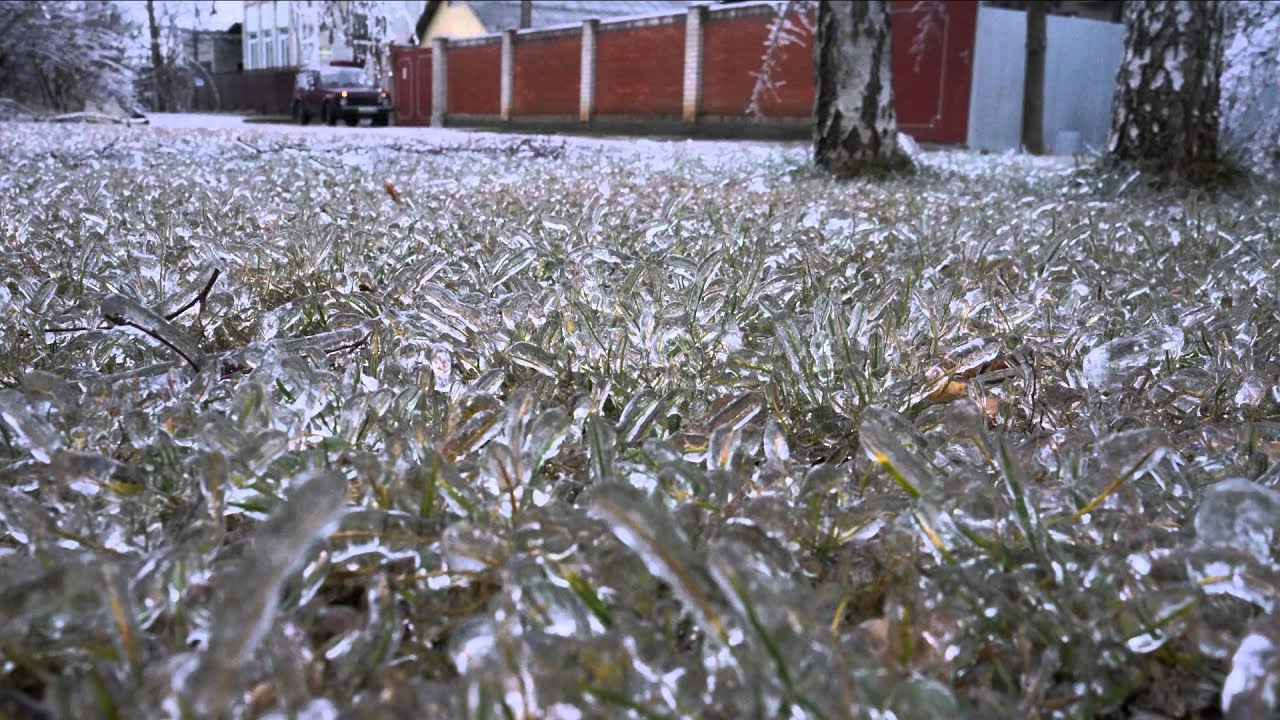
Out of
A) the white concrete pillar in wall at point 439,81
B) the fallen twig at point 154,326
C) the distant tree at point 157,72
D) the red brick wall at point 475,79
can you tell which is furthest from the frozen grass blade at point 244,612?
the distant tree at point 157,72

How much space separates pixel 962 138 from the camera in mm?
15047

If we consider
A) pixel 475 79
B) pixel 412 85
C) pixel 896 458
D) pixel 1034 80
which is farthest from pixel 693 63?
pixel 896 458

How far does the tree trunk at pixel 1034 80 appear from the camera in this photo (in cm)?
1331

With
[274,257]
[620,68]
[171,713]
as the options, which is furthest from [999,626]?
[620,68]

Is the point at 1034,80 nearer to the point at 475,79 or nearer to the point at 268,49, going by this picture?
the point at 475,79

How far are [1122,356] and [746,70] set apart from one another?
63.3 ft

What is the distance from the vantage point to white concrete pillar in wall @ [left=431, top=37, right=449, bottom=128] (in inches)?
1089

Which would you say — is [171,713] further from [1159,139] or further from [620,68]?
[620,68]

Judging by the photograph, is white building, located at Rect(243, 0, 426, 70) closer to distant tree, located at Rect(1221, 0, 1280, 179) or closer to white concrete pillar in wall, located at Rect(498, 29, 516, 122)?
white concrete pillar in wall, located at Rect(498, 29, 516, 122)

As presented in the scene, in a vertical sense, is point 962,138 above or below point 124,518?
above

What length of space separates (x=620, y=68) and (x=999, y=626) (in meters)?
23.0

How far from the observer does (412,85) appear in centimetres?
2900

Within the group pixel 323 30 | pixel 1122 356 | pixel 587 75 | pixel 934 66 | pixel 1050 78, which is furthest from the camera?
pixel 323 30

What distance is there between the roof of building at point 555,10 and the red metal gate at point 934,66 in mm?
17592
